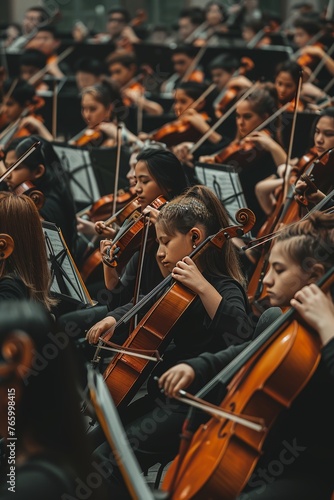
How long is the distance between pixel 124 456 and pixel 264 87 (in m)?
3.25

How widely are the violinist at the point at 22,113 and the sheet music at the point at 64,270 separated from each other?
2323 mm

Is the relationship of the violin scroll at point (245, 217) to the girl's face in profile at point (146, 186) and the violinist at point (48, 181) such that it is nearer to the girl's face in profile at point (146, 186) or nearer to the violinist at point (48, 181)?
the girl's face in profile at point (146, 186)

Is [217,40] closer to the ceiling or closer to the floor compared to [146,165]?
closer to the floor

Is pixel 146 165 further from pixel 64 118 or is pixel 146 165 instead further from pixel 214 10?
pixel 214 10

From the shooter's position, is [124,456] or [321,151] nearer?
[124,456]

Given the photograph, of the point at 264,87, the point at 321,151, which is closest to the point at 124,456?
the point at 321,151

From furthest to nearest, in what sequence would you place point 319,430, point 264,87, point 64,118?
point 64,118 → point 264,87 → point 319,430

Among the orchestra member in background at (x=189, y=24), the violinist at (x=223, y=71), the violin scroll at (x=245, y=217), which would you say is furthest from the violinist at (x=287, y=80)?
the orchestra member in background at (x=189, y=24)

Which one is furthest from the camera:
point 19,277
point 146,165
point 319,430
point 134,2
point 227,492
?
point 134,2

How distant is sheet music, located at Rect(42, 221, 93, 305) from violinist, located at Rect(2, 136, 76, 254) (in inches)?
22.6

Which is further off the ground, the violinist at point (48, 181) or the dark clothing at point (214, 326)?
the dark clothing at point (214, 326)

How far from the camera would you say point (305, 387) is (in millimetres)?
1872

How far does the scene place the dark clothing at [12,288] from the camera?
2.30 m

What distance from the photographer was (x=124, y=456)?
56.7 inches
